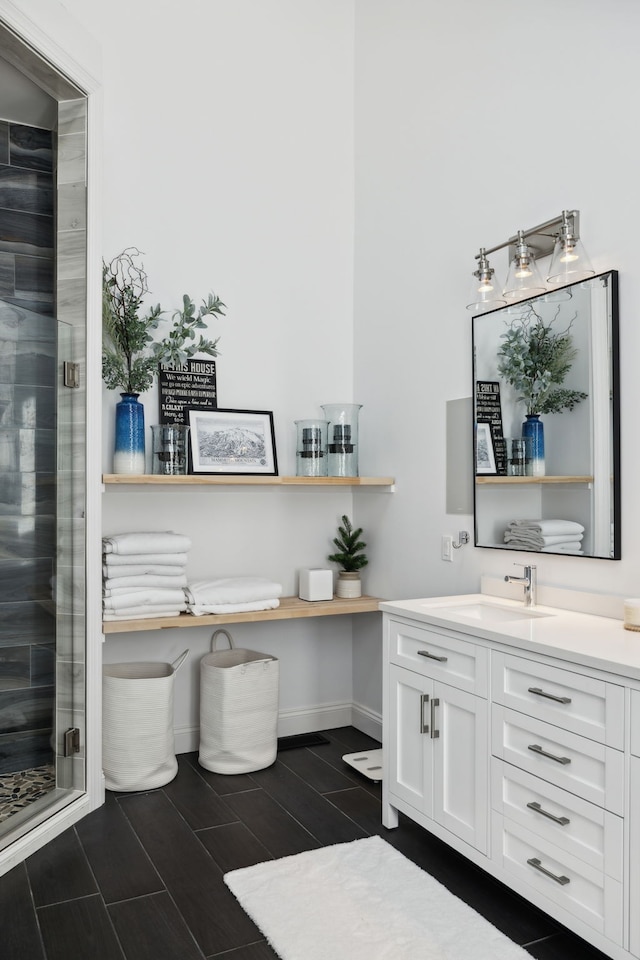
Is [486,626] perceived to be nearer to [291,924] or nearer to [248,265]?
[291,924]

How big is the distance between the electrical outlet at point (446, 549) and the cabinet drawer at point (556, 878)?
Answer: 3.83 feet

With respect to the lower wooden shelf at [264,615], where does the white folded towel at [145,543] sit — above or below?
above

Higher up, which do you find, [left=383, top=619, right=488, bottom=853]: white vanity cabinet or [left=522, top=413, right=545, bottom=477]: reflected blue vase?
[left=522, top=413, right=545, bottom=477]: reflected blue vase

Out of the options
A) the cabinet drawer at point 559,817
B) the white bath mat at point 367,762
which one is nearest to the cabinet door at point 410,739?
the cabinet drawer at point 559,817

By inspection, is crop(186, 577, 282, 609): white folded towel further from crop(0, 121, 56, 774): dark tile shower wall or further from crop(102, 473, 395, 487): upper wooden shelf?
crop(0, 121, 56, 774): dark tile shower wall

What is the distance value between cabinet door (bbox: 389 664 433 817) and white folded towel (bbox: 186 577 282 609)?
0.78 m

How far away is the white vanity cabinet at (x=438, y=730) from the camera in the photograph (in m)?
2.14

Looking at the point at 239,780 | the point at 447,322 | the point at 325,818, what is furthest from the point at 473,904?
the point at 447,322

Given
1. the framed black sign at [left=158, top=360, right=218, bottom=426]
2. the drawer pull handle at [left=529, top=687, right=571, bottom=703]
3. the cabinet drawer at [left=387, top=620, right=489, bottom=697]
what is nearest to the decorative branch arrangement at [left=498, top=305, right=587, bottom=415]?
the cabinet drawer at [left=387, top=620, right=489, bottom=697]

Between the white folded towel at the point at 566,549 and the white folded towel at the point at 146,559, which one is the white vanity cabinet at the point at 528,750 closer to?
the white folded towel at the point at 566,549

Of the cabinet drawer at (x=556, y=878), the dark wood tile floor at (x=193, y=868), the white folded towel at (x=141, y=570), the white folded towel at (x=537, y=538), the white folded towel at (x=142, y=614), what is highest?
the white folded towel at (x=537, y=538)

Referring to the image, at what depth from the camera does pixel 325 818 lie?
A: 2635 mm

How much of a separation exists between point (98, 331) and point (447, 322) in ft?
4.57

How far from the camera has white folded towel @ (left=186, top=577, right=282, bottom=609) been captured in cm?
304
